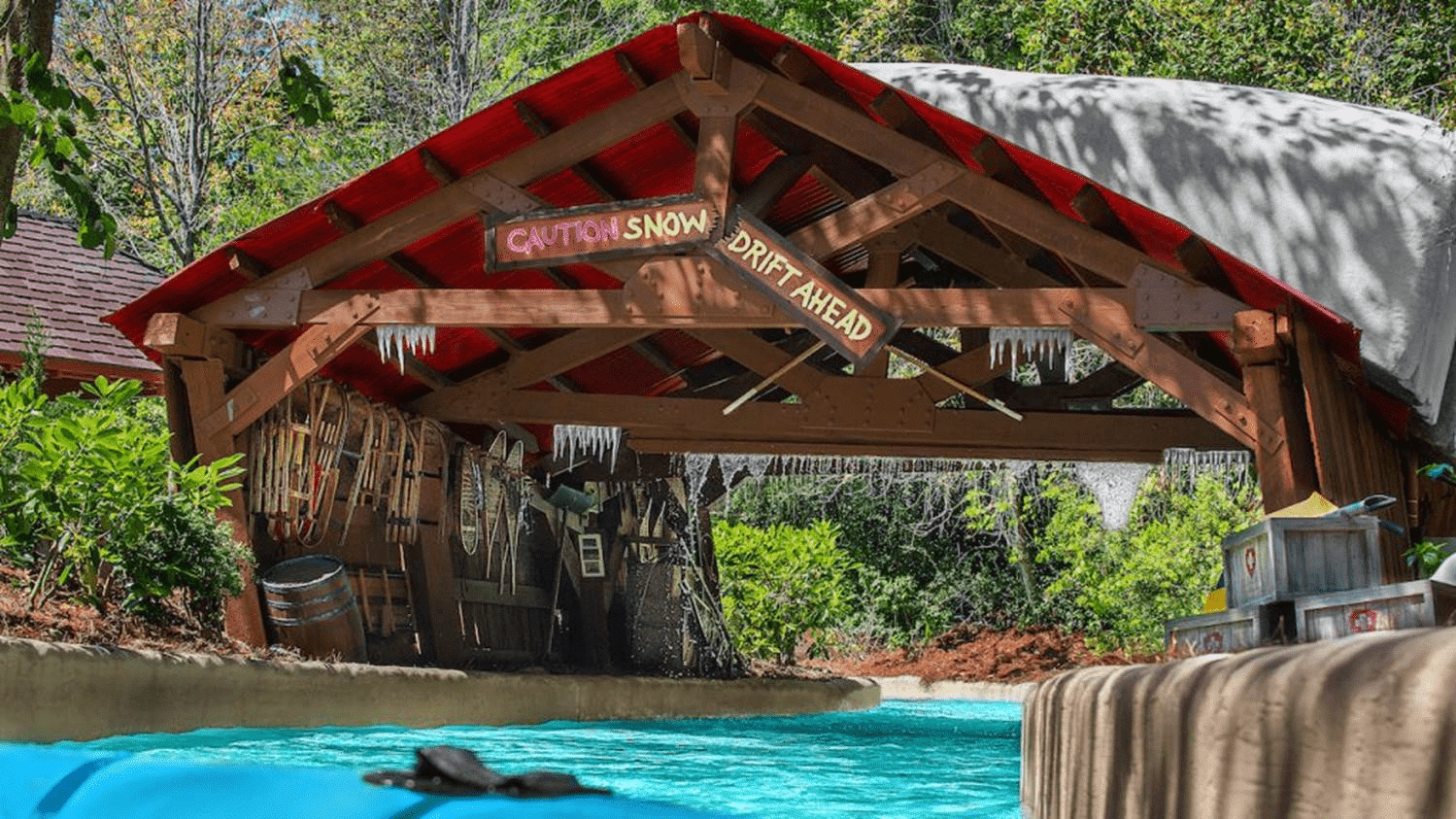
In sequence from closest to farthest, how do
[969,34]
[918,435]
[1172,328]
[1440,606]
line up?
[1440,606]
[1172,328]
[918,435]
[969,34]

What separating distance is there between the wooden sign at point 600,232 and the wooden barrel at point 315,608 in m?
2.45

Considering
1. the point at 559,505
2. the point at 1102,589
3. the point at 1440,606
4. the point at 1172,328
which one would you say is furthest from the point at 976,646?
the point at 1440,606

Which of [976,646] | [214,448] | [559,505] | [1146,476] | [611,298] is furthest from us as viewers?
[976,646]

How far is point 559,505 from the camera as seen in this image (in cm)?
1491

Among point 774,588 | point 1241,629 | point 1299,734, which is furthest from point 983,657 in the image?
point 1299,734

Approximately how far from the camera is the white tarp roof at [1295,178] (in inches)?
389

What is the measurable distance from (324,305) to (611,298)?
1.95 meters

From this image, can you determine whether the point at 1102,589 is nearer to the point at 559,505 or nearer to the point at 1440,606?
the point at 559,505

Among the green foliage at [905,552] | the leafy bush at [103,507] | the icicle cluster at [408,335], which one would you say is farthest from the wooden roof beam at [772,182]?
the green foliage at [905,552]

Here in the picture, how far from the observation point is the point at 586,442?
13.6 meters

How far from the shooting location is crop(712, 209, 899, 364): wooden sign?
8828 mm

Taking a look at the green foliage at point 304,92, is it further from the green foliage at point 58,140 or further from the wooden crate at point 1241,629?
the wooden crate at point 1241,629

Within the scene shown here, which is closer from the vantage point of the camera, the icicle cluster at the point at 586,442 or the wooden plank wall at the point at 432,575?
the wooden plank wall at the point at 432,575

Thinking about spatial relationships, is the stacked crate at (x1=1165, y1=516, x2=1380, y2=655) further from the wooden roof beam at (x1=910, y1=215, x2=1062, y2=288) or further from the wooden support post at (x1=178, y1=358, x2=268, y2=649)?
the wooden support post at (x1=178, y1=358, x2=268, y2=649)
